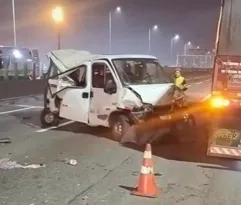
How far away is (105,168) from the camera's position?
8.45 metres

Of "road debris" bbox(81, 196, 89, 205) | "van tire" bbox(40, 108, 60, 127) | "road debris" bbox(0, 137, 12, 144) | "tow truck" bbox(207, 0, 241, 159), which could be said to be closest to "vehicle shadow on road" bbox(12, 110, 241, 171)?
"van tire" bbox(40, 108, 60, 127)

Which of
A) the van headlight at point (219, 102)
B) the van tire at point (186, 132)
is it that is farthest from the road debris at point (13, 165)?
the van tire at point (186, 132)

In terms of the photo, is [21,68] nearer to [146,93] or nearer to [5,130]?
[5,130]

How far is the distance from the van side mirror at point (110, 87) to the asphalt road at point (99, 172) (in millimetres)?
1170

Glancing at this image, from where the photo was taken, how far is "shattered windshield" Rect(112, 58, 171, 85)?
11.8 m

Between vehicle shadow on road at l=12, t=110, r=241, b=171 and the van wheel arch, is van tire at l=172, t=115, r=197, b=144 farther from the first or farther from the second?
the van wheel arch

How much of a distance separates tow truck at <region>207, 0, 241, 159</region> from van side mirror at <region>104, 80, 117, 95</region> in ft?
10.7

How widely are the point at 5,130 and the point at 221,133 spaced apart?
6566mm

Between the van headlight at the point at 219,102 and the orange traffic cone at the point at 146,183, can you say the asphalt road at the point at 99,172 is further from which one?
the van headlight at the point at 219,102

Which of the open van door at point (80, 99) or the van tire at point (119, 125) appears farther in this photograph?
the open van door at point (80, 99)

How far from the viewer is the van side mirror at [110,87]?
454 inches

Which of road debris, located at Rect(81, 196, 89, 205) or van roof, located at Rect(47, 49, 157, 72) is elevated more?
van roof, located at Rect(47, 49, 157, 72)

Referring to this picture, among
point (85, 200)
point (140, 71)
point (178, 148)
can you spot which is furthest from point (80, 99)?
point (85, 200)

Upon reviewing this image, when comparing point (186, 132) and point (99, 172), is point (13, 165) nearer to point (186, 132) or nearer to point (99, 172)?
point (99, 172)
